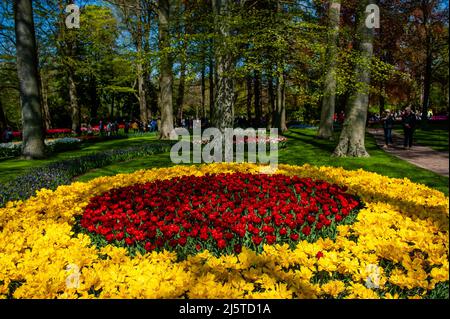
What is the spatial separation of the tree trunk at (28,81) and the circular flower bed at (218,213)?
9.53m

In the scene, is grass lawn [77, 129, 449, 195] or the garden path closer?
grass lawn [77, 129, 449, 195]

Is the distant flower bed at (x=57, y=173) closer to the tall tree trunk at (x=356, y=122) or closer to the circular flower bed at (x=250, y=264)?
the circular flower bed at (x=250, y=264)

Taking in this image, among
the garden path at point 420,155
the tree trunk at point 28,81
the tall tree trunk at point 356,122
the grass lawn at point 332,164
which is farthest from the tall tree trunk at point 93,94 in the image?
the tall tree trunk at point 356,122

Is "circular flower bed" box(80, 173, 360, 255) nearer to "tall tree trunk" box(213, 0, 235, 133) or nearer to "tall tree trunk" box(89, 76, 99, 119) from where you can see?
"tall tree trunk" box(213, 0, 235, 133)

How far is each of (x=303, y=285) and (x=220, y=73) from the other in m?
9.18

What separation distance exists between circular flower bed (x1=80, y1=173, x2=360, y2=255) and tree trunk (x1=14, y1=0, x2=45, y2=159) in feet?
31.3

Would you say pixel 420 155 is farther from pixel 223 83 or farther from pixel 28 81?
pixel 28 81

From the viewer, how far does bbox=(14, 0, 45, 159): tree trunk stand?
13.7 meters

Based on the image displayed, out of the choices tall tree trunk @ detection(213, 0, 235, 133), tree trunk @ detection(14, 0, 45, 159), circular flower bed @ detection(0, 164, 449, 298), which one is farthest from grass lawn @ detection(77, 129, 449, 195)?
tree trunk @ detection(14, 0, 45, 159)

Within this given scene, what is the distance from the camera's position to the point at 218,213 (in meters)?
4.75

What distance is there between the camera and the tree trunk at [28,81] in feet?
44.9

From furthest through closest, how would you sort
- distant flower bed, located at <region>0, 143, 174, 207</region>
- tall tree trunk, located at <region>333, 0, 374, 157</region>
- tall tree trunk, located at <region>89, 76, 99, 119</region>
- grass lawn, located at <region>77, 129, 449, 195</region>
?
1. tall tree trunk, located at <region>89, 76, 99, 119</region>
2. tall tree trunk, located at <region>333, 0, 374, 157</region>
3. grass lawn, located at <region>77, 129, 449, 195</region>
4. distant flower bed, located at <region>0, 143, 174, 207</region>

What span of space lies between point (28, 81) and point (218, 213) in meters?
12.6
